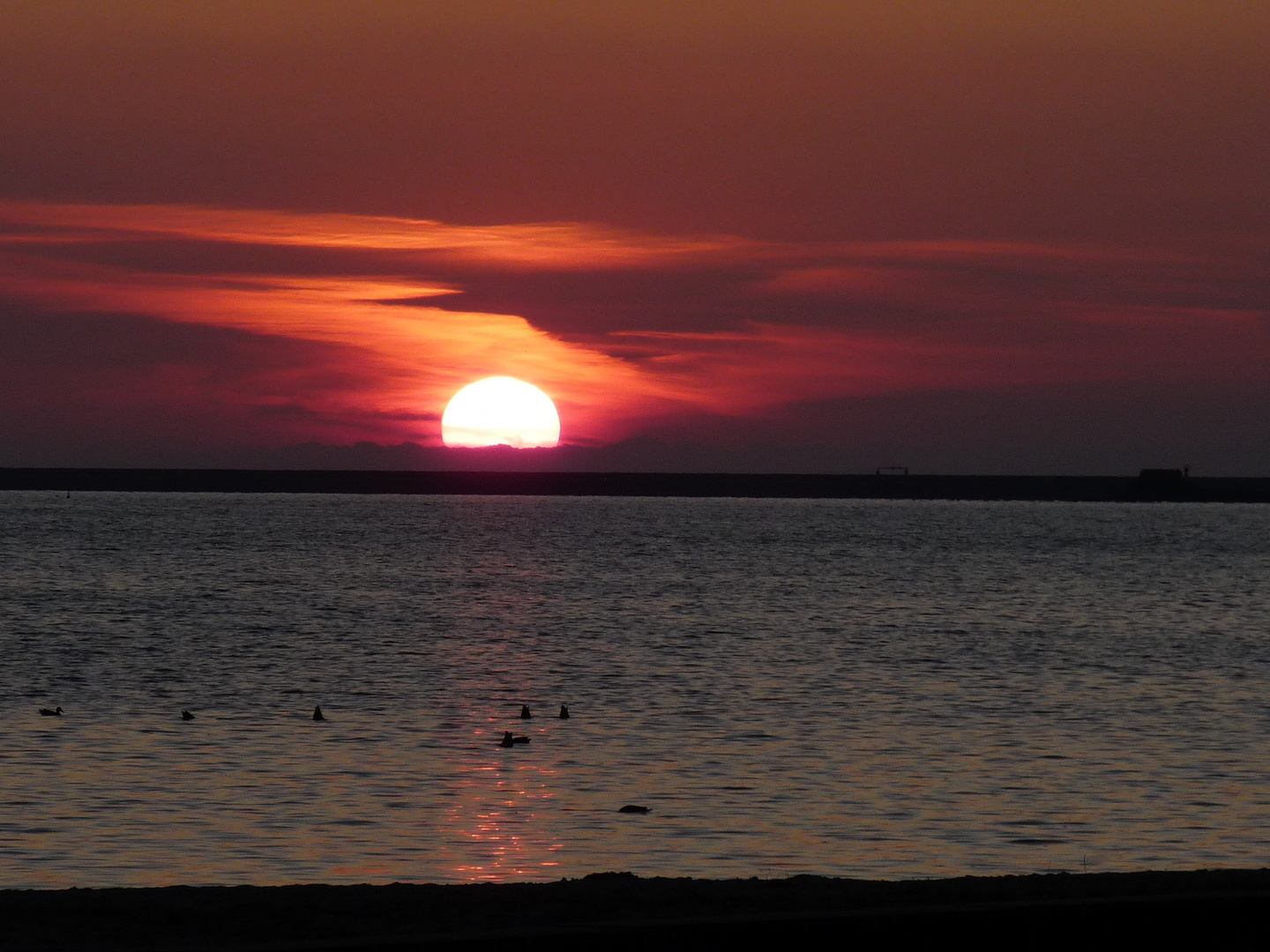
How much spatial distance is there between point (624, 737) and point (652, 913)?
68.8 feet

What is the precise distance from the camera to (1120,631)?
66625 mm

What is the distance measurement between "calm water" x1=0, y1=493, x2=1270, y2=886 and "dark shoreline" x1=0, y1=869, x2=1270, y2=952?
6401 millimetres

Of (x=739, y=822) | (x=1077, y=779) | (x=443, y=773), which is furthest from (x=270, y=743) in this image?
(x=1077, y=779)

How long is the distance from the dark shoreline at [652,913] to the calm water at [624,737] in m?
6.40

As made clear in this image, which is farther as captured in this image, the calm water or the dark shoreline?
the calm water

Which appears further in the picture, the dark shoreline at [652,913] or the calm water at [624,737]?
the calm water at [624,737]

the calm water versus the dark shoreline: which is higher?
the dark shoreline

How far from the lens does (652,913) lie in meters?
12.9

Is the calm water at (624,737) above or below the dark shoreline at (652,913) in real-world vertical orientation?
below

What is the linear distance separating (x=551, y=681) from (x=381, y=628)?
70.8 ft

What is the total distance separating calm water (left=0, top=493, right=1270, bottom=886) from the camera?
22.2 metres

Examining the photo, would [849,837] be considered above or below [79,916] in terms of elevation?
below

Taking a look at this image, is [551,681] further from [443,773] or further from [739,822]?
[739,822]

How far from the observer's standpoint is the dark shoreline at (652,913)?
9016mm
